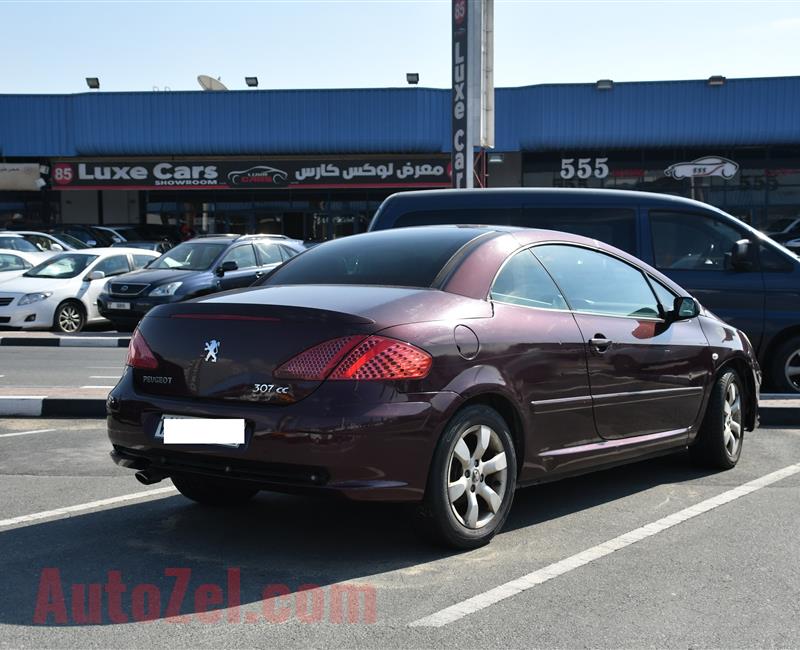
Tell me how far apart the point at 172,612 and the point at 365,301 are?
1550mm

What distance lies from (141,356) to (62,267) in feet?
45.5

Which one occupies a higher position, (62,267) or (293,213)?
(293,213)

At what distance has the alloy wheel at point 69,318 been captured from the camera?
16.8 metres

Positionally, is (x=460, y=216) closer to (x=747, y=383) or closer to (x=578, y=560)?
(x=747, y=383)

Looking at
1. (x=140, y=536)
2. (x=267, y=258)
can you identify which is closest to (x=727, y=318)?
A: (x=140, y=536)

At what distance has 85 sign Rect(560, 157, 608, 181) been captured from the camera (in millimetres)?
32438

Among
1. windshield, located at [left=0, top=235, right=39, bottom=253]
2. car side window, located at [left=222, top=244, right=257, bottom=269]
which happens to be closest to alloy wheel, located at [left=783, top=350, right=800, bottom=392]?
car side window, located at [left=222, top=244, right=257, bottom=269]

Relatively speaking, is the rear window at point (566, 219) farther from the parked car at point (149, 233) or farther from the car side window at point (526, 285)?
the parked car at point (149, 233)

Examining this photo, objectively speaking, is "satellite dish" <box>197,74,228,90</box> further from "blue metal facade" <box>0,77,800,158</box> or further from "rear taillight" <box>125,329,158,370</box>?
"rear taillight" <box>125,329,158,370</box>

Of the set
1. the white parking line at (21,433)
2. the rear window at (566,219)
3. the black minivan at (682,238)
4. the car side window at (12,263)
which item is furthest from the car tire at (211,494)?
the car side window at (12,263)

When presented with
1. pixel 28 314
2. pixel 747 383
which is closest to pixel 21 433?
pixel 747 383

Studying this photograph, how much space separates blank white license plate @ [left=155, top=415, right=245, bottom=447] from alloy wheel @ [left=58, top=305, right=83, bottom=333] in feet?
43.4

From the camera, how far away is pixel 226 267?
16344 mm

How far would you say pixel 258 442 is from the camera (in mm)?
4086
